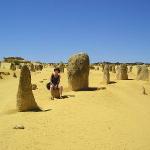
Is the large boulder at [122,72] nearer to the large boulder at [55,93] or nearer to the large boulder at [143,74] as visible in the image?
the large boulder at [143,74]

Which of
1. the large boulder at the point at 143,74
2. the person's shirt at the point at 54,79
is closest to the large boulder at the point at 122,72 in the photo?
the large boulder at the point at 143,74

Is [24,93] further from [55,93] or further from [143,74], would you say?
[143,74]

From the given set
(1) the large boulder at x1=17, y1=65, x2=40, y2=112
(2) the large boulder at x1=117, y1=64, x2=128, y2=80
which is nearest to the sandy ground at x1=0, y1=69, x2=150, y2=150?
(1) the large boulder at x1=17, y1=65, x2=40, y2=112

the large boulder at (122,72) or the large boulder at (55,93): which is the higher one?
the large boulder at (122,72)

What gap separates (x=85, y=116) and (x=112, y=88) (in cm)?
812

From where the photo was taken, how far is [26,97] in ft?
46.1

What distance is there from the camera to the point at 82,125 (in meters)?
11.7

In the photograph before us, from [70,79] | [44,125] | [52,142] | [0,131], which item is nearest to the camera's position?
[52,142]

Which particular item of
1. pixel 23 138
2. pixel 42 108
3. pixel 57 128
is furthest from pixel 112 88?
pixel 23 138

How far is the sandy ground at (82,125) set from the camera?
970 cm

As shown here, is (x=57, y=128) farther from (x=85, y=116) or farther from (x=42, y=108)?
(x=42, y=108)

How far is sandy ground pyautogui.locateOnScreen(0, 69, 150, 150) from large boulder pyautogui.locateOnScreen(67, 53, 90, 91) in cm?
112

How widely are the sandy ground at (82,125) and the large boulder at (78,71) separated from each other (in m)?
1.12

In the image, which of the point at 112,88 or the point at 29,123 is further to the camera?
the point at 112,88
